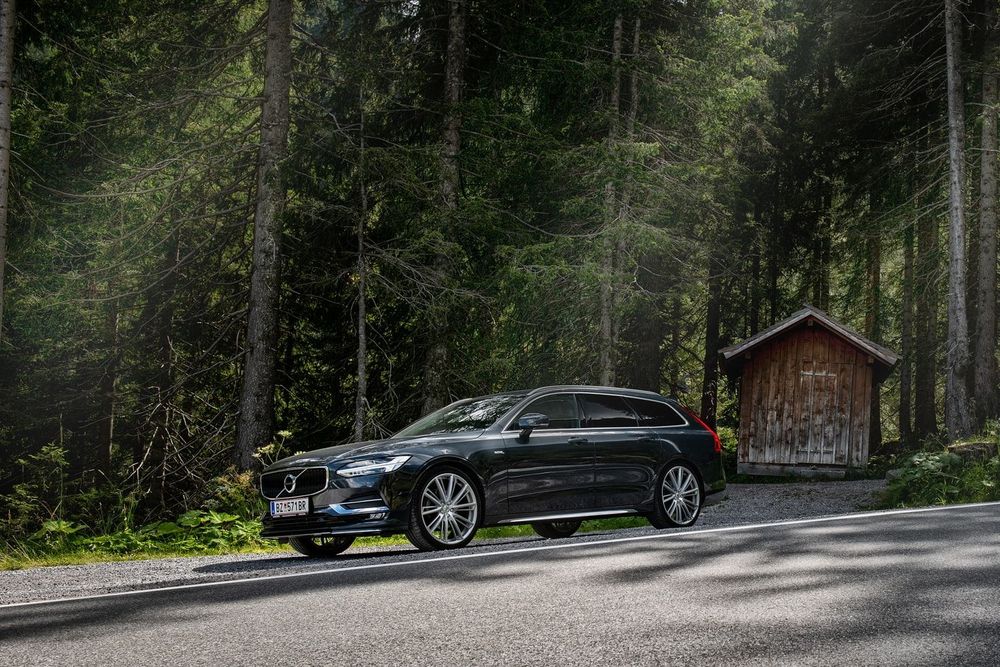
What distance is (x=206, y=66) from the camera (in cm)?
2172

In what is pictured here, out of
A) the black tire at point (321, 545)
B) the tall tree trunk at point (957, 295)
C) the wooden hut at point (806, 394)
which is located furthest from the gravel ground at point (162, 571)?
the wooden hut at point (806, 394)

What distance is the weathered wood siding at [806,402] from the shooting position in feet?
96.3

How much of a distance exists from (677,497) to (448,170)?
11613mm

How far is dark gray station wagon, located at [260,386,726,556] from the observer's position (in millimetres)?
10281

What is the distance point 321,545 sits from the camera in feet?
37.3

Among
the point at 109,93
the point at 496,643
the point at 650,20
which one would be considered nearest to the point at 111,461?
the point at 109,93

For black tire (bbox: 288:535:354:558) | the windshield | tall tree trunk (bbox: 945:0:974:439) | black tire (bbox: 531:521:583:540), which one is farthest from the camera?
tall tree trunk (bbox: 945:0:974:439)

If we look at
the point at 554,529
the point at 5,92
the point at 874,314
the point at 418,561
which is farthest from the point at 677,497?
the point at 874,314

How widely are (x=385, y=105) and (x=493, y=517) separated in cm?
1573

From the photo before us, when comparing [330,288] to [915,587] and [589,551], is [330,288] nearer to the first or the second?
[589,551]

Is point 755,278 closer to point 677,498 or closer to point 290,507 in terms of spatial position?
point 677,498

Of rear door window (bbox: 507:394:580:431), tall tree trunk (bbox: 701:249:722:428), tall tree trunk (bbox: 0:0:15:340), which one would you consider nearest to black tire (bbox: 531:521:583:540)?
rear door window (bbox: 507:394:580:431)

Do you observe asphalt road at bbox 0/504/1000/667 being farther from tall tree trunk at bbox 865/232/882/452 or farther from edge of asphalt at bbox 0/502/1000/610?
tall tree trunk at bbox 865/232/882/452

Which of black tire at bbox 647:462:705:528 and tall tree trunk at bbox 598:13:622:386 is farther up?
tall tree trunk at bbox 598:13:622:386
